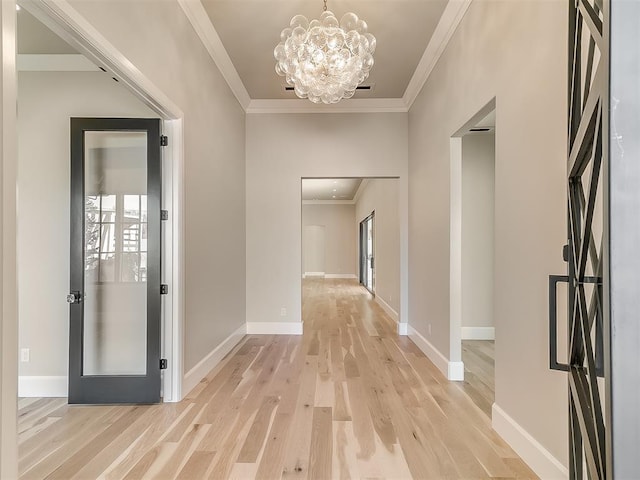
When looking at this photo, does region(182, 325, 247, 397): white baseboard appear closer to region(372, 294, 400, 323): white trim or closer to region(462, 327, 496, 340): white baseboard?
region(372, 294, 400, 323): white trim

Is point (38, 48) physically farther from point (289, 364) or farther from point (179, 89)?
point (289, 364)

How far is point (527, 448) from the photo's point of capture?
200 cm

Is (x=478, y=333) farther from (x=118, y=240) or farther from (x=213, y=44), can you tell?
(x=213, y=44)

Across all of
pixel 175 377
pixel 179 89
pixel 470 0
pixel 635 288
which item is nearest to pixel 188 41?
pixel 179 89

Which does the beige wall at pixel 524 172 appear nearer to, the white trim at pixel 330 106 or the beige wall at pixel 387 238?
the white trim at pixel 330 106

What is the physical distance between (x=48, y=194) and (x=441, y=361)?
416 centimetres

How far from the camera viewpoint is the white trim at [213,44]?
3.00 meters

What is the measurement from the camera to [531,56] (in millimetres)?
1987

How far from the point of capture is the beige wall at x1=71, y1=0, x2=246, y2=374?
2.26m

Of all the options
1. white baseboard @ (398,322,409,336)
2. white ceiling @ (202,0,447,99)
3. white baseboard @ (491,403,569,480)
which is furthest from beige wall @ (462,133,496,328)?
white baseboard @ (491,403,569,480)

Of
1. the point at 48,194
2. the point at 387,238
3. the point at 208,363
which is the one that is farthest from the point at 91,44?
the point at 387,238

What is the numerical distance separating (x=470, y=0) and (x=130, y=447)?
4159 mm

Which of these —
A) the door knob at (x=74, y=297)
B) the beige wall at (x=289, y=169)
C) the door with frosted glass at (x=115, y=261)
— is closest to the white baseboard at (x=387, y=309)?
the beige wall at (x=289, y=169)

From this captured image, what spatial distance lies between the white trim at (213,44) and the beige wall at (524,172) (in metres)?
2.36
